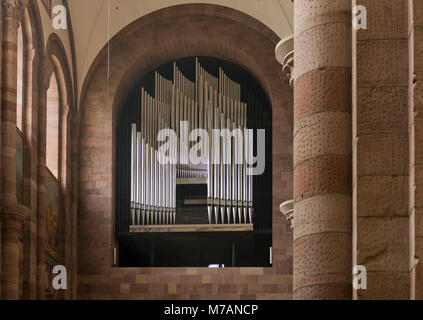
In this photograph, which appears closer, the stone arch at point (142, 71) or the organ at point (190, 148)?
the stone arch at point (142, 71)

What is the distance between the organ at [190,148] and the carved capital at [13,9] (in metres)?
6.00

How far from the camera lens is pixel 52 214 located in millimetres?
21266

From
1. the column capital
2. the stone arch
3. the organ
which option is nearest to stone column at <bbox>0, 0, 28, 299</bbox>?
the stone arch

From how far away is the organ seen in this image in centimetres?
2320

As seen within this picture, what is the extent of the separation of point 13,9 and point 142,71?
6464 millimetres

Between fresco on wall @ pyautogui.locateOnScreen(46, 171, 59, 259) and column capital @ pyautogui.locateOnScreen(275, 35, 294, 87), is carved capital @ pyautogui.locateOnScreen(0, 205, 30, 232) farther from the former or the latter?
column capital @ pyautogui.locateOnScreen(275, 35, 294, 87)

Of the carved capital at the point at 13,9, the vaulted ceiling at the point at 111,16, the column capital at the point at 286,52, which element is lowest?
the column capital at the point at 286,52

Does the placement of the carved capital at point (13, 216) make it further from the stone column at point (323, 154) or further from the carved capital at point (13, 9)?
the stone column at point (323, 154)

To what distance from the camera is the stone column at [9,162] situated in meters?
17.3

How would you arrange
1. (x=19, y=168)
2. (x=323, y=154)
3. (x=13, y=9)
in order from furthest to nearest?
(x=19, y=168)
(x=13, y=9)
(x=323, y=154)

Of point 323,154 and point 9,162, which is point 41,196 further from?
point 323,154

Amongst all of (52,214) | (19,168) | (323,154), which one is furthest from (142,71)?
(323,154)

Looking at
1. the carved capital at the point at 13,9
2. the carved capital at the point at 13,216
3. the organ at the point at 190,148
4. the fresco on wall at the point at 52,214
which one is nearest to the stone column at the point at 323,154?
the carved capital at the point at 13,216

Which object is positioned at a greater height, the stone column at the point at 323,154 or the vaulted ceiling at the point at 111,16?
the vaulted ceiling at the point at 111,16
